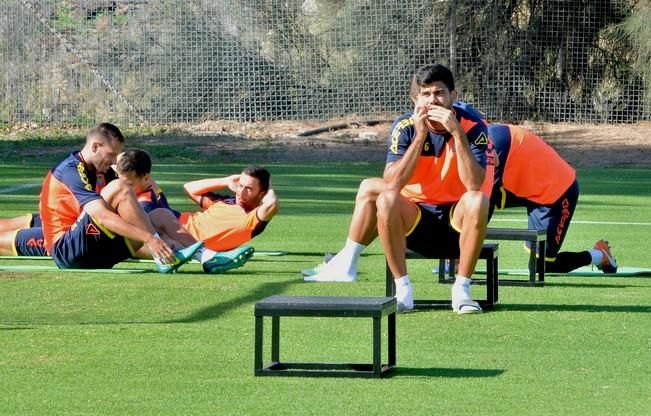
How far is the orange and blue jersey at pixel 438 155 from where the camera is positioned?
9.42m

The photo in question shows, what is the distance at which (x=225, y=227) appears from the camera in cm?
1245

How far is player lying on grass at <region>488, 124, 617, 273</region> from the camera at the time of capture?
11.5m

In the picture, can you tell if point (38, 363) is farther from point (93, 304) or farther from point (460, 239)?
point (460, 239)

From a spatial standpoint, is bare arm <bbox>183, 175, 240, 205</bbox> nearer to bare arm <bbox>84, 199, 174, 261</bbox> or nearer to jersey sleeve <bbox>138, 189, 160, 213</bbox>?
jersey sleeve <bbox>138, 189, 160, 213</bbox>

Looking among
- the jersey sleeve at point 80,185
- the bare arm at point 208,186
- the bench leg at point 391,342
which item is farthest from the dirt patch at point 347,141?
the bench leg at point 391,342

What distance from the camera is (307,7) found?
3141 cm

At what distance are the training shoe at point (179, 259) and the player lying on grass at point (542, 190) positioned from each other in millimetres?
2428

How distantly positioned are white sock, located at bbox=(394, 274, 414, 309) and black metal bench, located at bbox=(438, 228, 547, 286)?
1504 mm

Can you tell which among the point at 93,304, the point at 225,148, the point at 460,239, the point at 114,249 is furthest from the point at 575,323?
the point at 225,148

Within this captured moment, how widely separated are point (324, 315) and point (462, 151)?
8.05 feet

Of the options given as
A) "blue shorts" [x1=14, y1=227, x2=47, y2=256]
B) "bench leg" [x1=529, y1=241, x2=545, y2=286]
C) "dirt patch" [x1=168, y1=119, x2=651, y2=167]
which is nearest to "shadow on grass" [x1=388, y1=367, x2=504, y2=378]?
"bench leg" [x1=529, y1=241, x2=545, y2=286]

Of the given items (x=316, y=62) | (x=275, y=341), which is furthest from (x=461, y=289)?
(x=316, y=62)

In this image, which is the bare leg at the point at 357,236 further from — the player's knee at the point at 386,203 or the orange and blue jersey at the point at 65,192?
the orange and blue jersey at the point at 65,192

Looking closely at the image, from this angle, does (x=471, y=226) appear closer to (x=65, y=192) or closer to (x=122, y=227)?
(x=122, y=227)
